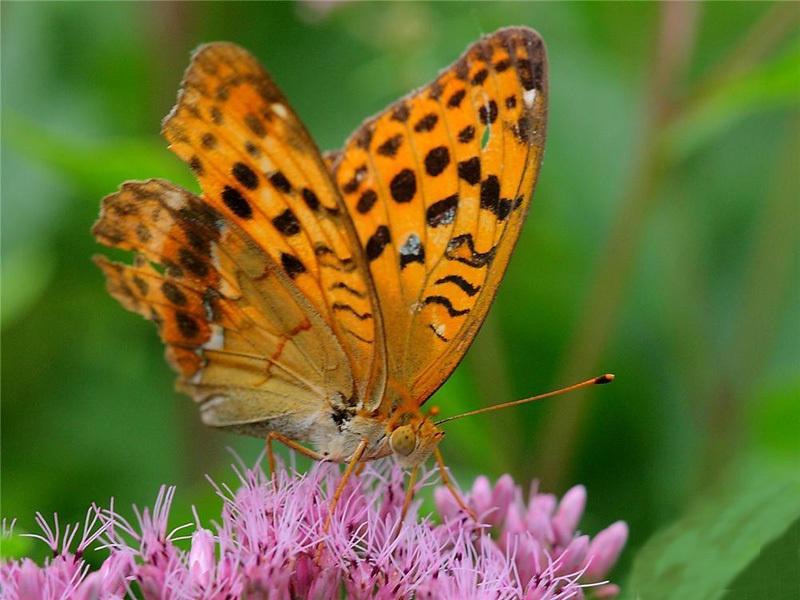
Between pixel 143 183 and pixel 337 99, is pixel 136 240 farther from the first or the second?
pixel 337 99

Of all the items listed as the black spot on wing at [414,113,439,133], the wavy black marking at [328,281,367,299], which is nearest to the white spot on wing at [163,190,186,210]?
the wavy black marking at [328,281,367,299]

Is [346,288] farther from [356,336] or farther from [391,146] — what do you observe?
[391,146]

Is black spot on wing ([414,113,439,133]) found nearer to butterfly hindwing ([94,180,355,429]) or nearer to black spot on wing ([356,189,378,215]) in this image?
black spot on wing ([356,189,378,215])

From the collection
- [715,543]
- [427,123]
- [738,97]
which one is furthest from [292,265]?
[738,97]

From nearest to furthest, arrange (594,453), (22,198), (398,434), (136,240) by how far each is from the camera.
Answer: (398,434) → (136,240) → (594,453) → (22,198)

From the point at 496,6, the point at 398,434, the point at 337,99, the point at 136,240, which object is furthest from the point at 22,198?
the point at 398,434

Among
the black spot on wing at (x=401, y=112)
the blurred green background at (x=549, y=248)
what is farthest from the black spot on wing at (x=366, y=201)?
the blurred green background at (x=549, y=248)

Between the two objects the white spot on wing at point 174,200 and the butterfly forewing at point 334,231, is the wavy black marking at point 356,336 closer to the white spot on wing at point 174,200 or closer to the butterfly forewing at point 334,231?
the butterfly forewing at point 334,231
